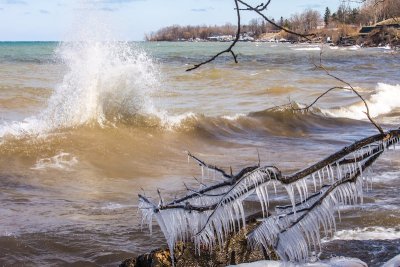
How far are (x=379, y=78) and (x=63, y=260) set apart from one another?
28199 mm

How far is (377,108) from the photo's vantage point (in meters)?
20.0

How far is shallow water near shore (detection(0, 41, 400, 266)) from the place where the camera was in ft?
19.3

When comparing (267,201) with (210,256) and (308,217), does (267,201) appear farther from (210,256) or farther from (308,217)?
(210,256)

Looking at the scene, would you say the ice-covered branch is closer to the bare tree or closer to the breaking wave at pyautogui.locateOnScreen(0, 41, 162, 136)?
the bare tree

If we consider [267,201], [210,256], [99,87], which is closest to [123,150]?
[99,87]

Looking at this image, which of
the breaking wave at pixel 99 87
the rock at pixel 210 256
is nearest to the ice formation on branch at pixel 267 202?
the rock at pixel 210 256

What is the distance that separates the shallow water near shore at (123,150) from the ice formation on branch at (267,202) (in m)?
1.28

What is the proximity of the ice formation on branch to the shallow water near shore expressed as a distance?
1.28m

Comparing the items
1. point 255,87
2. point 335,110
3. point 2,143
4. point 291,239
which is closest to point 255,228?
point 291,239

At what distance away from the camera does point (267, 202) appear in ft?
12.5

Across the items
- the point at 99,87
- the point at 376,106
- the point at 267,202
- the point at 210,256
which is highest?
the point at 99,87

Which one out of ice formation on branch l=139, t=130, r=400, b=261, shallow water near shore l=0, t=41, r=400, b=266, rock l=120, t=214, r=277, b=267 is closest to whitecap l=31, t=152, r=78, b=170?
shallow water near shore l=0, t=41, r=400, b=266

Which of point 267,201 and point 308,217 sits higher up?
point 267,201

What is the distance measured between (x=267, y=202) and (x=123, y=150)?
792 centimetres
